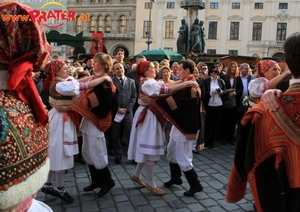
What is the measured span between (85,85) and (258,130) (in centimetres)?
239

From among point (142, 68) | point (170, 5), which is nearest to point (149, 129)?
point (142, 68)

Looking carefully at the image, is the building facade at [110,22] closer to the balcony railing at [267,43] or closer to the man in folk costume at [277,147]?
the balcony railing at [267,43]

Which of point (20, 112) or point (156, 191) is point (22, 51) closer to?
point (20, 112)

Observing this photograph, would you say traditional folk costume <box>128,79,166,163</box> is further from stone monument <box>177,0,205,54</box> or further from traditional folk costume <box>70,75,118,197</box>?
stone monument <box>177,0,205,54</box>

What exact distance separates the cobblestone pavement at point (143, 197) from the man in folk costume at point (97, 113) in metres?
0.28

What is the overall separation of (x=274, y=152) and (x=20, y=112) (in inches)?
62.8

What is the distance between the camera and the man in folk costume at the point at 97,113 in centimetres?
435

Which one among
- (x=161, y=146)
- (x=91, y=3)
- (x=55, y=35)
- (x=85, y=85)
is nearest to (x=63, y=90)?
(x=85, y=85)

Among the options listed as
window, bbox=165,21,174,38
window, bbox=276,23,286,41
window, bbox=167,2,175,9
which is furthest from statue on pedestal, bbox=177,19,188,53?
window, bbox=276,23,286,41

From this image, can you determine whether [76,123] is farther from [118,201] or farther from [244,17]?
[244,17]

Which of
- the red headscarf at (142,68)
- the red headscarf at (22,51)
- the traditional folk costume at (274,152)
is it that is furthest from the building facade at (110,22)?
the red headscarf at (22,51)

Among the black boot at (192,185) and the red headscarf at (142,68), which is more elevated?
the red headscarf at (142,68)

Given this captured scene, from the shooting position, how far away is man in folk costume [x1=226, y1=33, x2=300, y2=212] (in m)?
2.07

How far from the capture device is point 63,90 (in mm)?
3906
